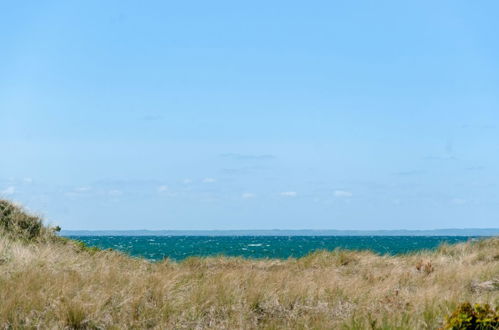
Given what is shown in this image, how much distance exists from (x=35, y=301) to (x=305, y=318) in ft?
15.1

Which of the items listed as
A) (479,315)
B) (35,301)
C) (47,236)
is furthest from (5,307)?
(47,236)

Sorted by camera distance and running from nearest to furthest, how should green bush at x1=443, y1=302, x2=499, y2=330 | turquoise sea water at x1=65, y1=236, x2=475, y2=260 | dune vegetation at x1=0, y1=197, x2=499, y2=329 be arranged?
green bush at x1=443, y1=302, x2=499, y2=330
dune vegetation at x1=0, y1=197, x2=499, y2=329
turquoise sea water at x1=65, y1=236, x2=475, y2=260

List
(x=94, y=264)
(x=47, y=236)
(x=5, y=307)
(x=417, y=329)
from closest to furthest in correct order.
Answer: (x=417, y=329) < (x=5, y=307) < (x=94, y=264) < (x=47, y=236)

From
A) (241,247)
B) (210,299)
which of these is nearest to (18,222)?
(210,299)

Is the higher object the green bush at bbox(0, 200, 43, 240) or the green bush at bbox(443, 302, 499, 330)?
Answer: the green bush at bbox(0, 200, 43, 240)

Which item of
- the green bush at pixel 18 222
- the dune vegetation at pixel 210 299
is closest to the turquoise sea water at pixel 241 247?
the green bush at pixel 18 222

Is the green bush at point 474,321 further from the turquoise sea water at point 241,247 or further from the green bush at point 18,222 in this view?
the green bush at point 18,222

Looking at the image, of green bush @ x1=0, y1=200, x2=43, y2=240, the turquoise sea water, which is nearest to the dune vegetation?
green bush @ x1=0, y1=200, x2=43, y2=240

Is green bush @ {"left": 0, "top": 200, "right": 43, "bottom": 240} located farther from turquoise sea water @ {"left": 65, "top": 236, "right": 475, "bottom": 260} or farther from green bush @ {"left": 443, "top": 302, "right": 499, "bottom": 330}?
green bush @ {"left": 443, "top": 302, "right": 499, "bottom": 330}

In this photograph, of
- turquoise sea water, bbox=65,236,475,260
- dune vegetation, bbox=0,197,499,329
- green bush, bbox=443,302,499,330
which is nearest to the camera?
green bush, bbox=443,302,499,330

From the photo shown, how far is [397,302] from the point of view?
13.2m

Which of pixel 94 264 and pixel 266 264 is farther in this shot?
pixel 266 264

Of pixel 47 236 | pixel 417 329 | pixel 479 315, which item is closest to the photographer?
pixel 479 315

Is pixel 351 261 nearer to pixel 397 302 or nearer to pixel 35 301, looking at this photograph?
pixel 397 302
